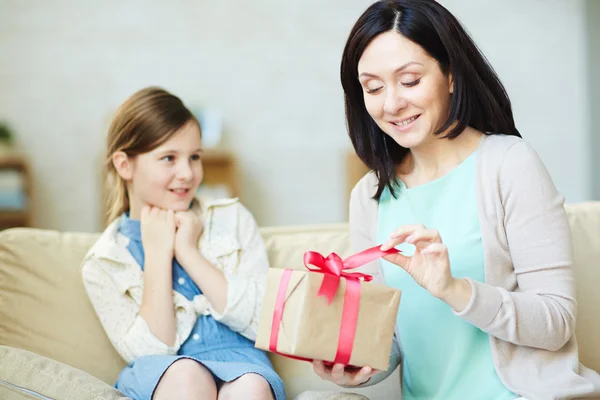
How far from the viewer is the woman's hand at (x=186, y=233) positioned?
1919 millimetres

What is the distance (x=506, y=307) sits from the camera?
137 centimetres

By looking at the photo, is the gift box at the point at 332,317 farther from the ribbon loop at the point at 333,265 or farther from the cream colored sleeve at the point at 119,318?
the cream colored sleeve at the point at 119,318

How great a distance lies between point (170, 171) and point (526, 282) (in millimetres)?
969

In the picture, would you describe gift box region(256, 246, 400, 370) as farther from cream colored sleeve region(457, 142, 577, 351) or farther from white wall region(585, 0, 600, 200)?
white wall region(585, 0, 600, 200)

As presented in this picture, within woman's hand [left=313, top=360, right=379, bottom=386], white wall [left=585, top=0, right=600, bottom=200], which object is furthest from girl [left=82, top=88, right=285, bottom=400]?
white wall [left=585, top=0, right=600, bottom=200]

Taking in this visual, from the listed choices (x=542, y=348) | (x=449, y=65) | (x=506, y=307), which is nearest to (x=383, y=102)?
(x=449, y=65)

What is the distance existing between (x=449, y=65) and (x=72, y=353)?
1.13 m

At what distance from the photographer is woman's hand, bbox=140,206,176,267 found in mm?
1911

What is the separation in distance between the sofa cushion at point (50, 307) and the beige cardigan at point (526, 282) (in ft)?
3.18

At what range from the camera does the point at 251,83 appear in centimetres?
542

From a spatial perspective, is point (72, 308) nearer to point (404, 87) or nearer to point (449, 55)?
point (404, 87)

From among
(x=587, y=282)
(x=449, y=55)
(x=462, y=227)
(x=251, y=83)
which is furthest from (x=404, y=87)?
(x=251, y=83)

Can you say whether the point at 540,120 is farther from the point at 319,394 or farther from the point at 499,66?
the point at 319,394

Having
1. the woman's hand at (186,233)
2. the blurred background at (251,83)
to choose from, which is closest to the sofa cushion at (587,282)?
the woman's hand at (186,233)
